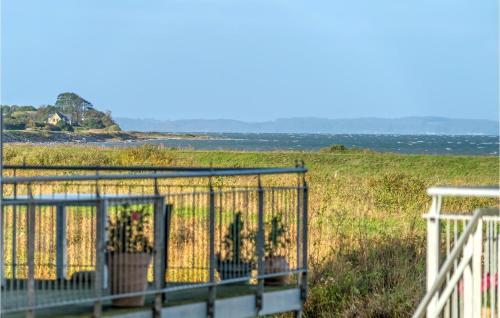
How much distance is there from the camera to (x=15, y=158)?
4509 centimetres

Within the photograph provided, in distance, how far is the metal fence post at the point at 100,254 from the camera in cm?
940

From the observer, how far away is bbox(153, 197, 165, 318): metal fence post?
10.1 m

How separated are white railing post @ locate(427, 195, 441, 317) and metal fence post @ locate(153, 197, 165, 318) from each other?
251cm

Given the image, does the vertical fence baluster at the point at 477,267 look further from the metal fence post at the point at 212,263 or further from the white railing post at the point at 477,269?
the metal fence post at the point at 212,263

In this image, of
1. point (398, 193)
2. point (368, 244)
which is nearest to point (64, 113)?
point (398, 193)

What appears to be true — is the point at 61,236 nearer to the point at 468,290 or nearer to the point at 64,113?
the point at 468,290

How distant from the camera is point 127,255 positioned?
32.8 ft

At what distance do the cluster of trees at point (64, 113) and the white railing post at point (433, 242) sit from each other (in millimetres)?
110607

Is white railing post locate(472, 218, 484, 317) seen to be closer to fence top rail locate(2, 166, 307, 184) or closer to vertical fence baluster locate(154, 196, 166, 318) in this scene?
fence top rail locate(2, 166, 307, 184)

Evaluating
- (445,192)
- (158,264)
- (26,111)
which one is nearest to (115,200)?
(158,264)

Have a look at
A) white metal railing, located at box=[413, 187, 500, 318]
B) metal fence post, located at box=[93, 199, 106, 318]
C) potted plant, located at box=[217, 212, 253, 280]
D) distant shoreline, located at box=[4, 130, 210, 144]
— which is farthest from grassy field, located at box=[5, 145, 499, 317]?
distant shoreline, located at box=[4, 130, 210, 144]

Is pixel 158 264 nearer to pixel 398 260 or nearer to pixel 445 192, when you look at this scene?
pixel 445 192

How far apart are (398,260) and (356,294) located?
5.17 ft

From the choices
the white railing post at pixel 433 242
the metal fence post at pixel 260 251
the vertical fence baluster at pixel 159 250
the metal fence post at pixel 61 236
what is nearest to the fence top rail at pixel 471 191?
the white railing post at pixel 433 242
